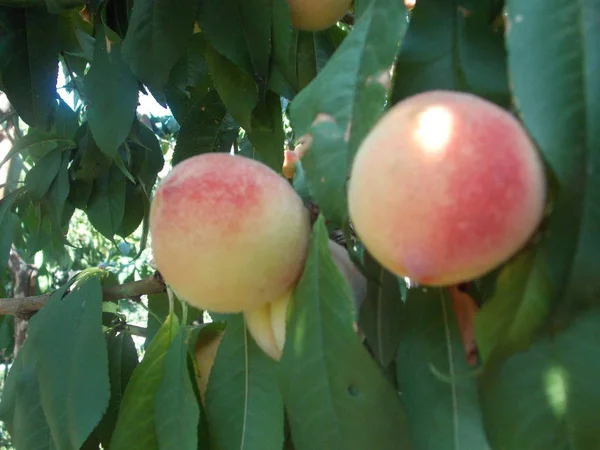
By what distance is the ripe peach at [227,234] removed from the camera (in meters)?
0.45

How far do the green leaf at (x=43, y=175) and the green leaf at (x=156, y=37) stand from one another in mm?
A: 522

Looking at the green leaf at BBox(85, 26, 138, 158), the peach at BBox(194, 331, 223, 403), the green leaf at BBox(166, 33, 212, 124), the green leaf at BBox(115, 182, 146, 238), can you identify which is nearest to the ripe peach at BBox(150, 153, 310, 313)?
the peach at BBox(194, 331, 223, 403)

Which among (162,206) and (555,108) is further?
(162,206)

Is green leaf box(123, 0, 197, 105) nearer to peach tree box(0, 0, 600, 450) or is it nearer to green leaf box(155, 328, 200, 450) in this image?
peach tree box(0, 0, 600, 450)

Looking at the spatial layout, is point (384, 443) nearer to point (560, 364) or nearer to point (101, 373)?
point (560, 364)

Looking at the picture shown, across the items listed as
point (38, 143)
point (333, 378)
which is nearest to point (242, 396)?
point (333, 378)

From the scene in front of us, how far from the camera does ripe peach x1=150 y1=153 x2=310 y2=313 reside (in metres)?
0.45

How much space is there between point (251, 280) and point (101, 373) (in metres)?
0.31

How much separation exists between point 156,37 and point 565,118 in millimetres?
508

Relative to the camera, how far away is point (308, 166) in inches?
16.0

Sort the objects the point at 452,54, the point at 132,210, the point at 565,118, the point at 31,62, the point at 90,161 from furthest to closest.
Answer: the point at 132,210, the point at 90,161, the point at 31,62, the point at 452,54, the point at 565,118

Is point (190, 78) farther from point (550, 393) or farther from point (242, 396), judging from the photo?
point (550, 393)

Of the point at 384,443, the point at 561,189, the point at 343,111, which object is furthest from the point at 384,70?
the point at 384,443

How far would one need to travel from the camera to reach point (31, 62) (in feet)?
3.06
